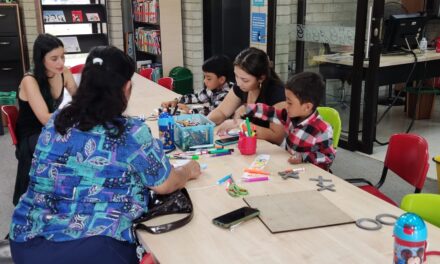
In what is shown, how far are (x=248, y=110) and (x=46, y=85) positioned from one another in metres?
1.37

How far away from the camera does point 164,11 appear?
233 inches

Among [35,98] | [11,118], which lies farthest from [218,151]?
[11,118]

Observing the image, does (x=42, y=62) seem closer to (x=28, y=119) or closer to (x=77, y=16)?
(x=28, y=119)

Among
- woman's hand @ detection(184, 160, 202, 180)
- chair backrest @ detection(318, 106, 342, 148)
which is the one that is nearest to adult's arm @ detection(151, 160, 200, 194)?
woman's hand @ detection(184, 160, 202, 180)

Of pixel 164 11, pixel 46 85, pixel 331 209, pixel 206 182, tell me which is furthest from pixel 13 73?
pixel 331 209

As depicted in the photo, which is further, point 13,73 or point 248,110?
point 13,73

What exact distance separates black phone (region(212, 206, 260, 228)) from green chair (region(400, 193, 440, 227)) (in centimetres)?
57

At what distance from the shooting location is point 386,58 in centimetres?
453

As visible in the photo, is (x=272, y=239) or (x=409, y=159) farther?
(x=409, y=159)

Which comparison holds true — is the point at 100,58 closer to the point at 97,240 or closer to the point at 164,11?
the point at 97,240

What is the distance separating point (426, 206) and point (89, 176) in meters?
1.19

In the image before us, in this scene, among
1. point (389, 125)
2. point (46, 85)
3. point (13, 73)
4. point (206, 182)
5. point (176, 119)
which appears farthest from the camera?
point (13, 73)

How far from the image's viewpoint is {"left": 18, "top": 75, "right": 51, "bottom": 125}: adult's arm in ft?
9.23

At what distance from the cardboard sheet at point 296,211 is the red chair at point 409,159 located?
57 centimetres
